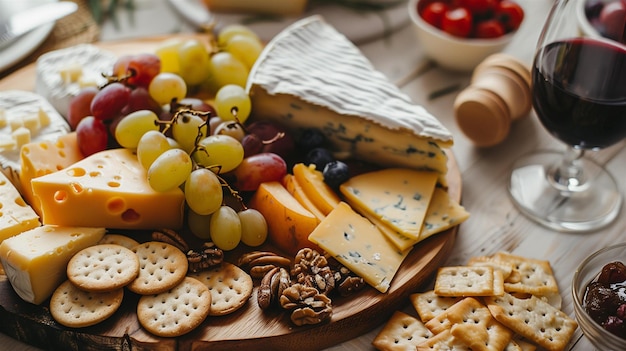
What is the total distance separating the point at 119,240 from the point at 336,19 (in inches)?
43.9

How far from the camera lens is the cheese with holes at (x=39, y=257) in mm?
1312

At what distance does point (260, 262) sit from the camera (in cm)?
145

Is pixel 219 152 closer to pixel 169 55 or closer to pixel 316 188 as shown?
pixel 316 188

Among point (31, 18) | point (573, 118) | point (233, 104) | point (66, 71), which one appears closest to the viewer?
point (573, 118)

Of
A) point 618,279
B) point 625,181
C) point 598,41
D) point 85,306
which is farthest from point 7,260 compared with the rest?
point 625,181

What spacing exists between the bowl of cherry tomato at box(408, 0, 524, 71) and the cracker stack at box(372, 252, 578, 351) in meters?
0.78

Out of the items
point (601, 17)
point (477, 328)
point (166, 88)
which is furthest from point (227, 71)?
point (601, 17)

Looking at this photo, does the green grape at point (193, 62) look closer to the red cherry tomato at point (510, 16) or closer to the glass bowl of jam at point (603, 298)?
the red cherry tomato at point (510, 16)

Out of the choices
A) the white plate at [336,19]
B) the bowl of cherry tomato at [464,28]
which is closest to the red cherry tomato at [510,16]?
the bowl of cherry tomato at [464,28]

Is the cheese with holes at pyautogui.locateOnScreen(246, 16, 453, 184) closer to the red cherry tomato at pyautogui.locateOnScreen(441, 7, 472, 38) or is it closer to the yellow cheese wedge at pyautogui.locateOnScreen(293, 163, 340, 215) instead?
the yellow cheese wedge at pyautogui.locateOnScreen(293, 163, 340, 215)

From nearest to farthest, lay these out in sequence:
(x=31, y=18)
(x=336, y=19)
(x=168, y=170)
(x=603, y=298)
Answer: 1. (x=603, y=298)
2. (x=168, y=170)
3. (x=31, y=18)
4. (x=336, y=19)

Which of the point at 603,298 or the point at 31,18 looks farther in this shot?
the point at 31,18

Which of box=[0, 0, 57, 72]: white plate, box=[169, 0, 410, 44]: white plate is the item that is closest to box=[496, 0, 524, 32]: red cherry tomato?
box=[169, 0, 410, 44]: white plate

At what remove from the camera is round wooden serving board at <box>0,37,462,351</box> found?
130cm
